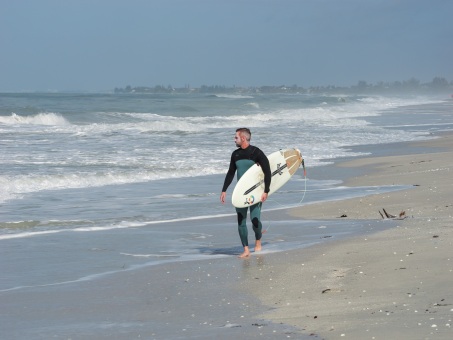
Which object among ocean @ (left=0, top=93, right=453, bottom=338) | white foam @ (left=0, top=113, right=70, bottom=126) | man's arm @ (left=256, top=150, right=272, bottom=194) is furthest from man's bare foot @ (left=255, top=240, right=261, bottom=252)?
white foam @ (left=0, top=113, right=70, bottom=126)

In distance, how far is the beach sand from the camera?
544 centimetres

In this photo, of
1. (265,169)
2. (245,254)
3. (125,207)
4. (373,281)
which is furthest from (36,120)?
(373,281)

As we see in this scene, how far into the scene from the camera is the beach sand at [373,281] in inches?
214

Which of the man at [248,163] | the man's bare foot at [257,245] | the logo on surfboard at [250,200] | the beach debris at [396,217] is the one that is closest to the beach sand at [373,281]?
the beach debris at [396,217]

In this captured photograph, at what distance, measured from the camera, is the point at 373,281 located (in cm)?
682

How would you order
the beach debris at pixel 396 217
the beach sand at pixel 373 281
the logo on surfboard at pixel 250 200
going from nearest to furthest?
1. the beach sand at pixel 373 281
2. the logo on surfboard at pixel 250 200
3. the beach debris at pixel 396 217

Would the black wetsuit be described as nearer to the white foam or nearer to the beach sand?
the beach sand

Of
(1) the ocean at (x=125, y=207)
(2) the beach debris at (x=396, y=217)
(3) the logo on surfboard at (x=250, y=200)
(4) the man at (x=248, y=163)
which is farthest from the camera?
(2) the beach debris at (x=396, y=217)

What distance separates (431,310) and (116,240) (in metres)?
5.24

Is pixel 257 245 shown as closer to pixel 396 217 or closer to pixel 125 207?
pixel 396 217

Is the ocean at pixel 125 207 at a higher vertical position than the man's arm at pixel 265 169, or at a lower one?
lower

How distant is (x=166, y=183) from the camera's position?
16.6 m

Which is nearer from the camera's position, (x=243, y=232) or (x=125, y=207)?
(x=243, y=232)

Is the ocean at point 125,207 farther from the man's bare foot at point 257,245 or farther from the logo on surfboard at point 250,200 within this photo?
the logo on surfboard at point 250,200
